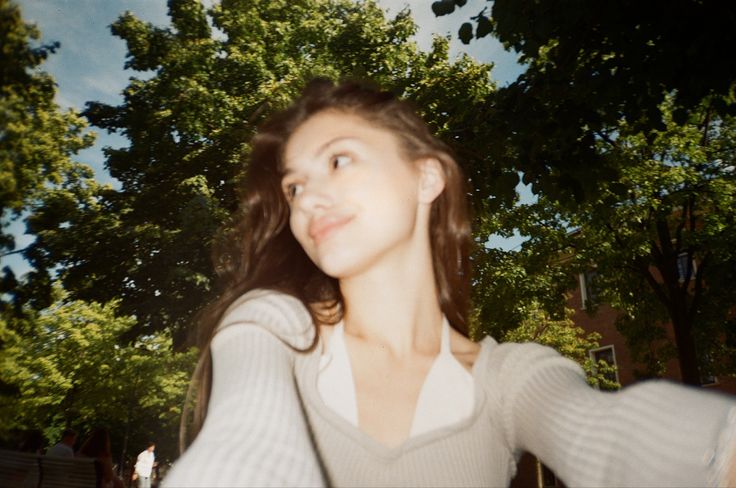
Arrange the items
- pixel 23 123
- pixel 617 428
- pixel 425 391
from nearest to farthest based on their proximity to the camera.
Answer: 1. pixel 617 428
2. pixel 23 123
3. pixel 425 391

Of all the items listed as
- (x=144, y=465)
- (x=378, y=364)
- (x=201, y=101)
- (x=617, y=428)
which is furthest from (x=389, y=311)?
(x=144, y=465)

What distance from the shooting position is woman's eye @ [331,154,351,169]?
1354mm

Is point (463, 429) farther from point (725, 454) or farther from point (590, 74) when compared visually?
point (590, 74)

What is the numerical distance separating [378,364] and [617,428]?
0.57 m

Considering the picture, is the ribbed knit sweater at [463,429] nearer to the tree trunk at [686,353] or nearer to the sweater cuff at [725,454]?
the sweater cuff at [725,454]

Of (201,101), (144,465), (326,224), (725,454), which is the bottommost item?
(144,465)

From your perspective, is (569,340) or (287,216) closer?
(287,216)

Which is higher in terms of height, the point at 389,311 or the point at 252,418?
the point at 389,311

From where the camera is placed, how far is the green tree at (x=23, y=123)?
40.0 inches

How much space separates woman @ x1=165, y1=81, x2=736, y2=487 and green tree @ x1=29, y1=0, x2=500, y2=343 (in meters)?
6.91


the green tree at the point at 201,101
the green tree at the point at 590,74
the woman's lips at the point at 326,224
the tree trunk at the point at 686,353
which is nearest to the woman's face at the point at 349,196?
the woman's lips at the point at 326,224

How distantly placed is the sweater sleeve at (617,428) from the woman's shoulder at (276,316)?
508 millimetres

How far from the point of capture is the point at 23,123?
1.08m

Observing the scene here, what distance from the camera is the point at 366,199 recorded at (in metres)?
1.29
